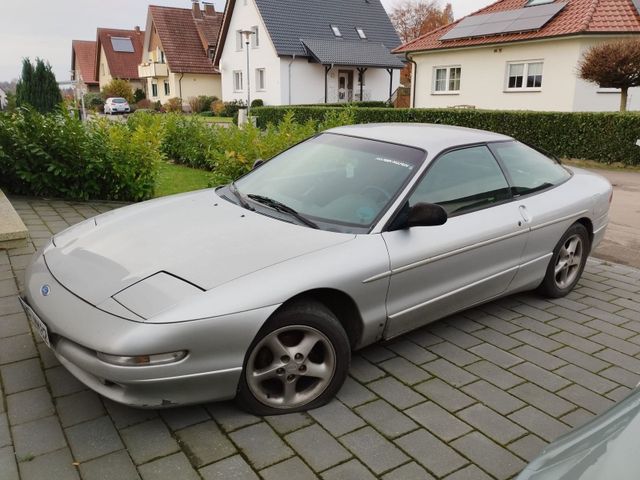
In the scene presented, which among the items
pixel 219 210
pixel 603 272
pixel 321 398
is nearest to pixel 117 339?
pixel 321 398

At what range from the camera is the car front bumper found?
101 inches

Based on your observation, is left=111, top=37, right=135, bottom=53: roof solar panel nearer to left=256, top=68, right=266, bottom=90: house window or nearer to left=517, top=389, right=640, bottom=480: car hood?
left=256, top=68, right=266, bottom=90: house window

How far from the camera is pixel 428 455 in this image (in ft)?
9.06

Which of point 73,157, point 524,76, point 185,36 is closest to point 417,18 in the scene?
point 185,36

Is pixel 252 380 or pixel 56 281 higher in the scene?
pixel 56 281

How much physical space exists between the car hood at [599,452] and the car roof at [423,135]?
240 cm

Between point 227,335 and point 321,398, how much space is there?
757 mm

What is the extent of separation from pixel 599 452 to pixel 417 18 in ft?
214

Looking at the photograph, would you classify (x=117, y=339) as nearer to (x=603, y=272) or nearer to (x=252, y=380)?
(x=252, y=380)

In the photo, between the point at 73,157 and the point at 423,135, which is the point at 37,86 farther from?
the point at 423,135

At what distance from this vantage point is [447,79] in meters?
24.5

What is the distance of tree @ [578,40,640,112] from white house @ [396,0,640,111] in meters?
3.76

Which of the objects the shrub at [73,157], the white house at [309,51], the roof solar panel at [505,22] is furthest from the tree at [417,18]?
the shrub at [73,157]

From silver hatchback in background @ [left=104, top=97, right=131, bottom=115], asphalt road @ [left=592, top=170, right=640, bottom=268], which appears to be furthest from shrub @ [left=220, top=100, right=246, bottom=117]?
asphalt road @ [left=592, top=170, right=640, bottom=268]
